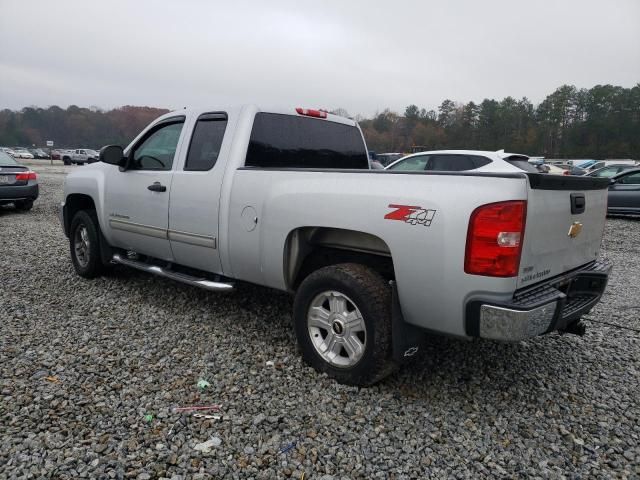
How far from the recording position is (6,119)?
346 feet

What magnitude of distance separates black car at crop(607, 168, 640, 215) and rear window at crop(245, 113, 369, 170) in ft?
32.0

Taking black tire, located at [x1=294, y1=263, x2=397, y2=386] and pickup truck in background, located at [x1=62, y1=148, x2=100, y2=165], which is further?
pickup truck in background, located at [x1=62, y1=148, x2=100, y2=165]

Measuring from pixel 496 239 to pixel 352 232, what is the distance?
99 centimetres

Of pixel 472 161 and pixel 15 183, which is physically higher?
pixel 472 161

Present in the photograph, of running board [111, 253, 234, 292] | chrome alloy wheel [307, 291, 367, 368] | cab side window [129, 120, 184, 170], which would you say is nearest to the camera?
chrome alloy wheel [307, 291, 367, 368]

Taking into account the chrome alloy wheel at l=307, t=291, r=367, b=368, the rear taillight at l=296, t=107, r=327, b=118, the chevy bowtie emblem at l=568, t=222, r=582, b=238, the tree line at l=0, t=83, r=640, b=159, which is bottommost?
the chrome alloy wheel at l=307, t=291, r=367, b=368

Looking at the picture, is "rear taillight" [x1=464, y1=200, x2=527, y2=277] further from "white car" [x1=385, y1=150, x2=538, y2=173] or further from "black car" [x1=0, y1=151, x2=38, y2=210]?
"black car" [x1=0, y1=151, x2=38, y2=210]

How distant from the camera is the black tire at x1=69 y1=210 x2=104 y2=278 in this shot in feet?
17.1

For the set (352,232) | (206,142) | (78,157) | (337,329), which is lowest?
(78,157)

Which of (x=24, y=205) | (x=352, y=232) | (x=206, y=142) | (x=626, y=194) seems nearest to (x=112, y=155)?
(x=206, y=142)

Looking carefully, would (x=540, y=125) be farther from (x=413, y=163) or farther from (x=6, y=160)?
(x=6, y=160)

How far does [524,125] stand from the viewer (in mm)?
79500

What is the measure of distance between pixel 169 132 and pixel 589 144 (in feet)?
273

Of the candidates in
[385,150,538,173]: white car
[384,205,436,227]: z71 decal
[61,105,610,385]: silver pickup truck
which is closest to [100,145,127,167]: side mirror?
[61,105,610,385]: silver pickup truck
